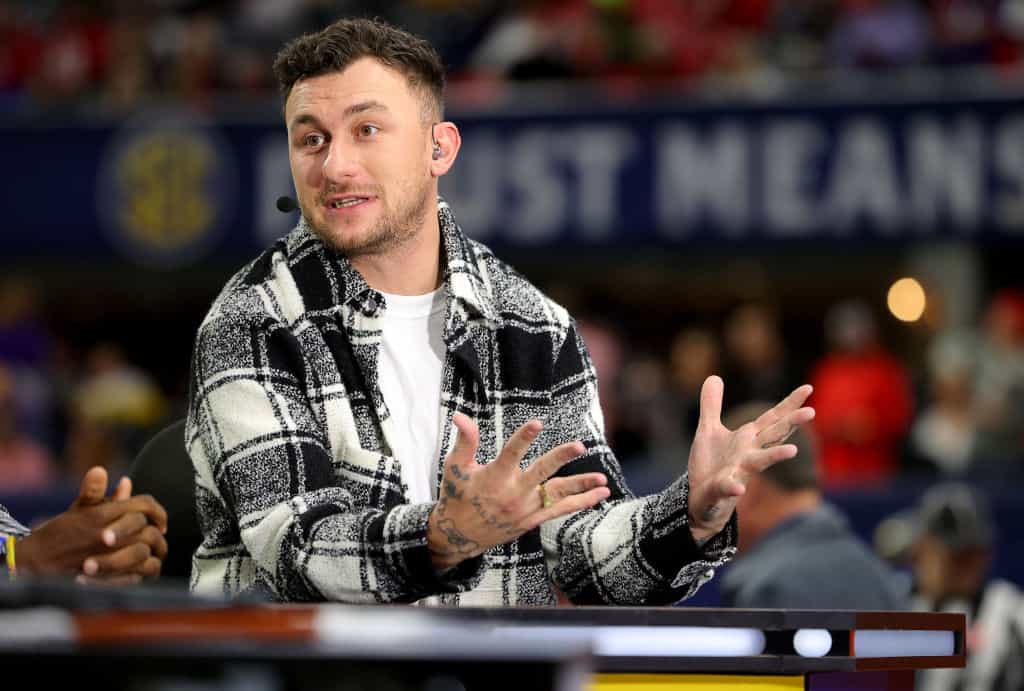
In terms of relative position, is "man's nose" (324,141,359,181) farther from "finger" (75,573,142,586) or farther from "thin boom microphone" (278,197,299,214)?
"finger" (75,573,142,586)

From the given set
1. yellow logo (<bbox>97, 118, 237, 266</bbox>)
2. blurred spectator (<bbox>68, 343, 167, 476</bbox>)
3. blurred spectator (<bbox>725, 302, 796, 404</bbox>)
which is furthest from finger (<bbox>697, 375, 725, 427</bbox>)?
yellow logo (<bbox>97, 118, 237, 266</bbox>)

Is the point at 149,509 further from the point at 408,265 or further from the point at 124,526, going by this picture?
the point at 408,265

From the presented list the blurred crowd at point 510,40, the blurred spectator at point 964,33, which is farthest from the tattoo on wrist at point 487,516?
the blurred spectator at point 964,33

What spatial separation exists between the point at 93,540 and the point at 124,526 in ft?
0.19

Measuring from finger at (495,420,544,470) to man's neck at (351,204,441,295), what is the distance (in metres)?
0.74

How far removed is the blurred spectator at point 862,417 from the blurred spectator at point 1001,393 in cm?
45

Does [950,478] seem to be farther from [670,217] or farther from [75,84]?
[75,84]

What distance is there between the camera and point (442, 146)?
124 inches

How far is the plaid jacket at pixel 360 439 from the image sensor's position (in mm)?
2744

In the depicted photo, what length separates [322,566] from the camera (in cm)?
266

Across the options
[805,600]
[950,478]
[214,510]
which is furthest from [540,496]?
[950,478]

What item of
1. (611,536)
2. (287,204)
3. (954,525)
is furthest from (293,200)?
(954,525)

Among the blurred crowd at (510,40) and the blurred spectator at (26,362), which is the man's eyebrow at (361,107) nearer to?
the blurred spectator at (26,362)

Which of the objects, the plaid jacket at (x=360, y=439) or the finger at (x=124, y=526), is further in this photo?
the finger at (x=124, y=526)
